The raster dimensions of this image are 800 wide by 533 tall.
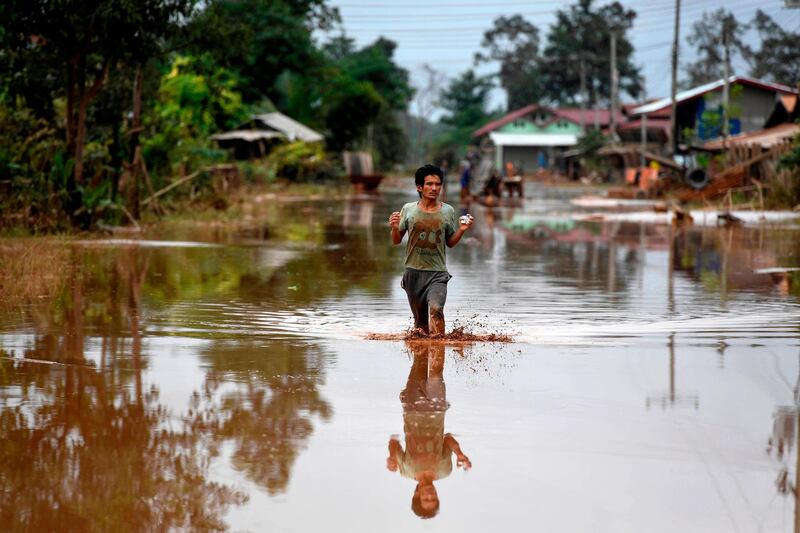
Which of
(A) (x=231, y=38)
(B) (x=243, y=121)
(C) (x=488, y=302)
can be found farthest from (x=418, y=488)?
(B) (x=243, y=121)

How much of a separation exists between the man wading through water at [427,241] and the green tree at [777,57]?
81535 mm

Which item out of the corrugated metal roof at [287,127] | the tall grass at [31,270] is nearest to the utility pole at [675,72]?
the corrugated metal roof at [287,127]

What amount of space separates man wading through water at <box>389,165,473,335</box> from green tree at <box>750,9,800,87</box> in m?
81.5

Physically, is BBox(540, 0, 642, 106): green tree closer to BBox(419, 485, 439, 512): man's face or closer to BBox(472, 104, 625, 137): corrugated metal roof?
BBox(472, 104, 625, 137): corrugated metal roof

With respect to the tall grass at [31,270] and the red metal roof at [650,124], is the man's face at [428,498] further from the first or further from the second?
the red metal roof at [650,124]

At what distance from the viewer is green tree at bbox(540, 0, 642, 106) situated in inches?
4023

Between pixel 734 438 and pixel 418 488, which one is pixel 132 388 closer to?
pixel 418 488

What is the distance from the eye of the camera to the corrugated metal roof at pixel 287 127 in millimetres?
55906

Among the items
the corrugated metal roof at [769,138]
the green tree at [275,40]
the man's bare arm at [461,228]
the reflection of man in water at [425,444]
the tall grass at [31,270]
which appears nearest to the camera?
the reflection of man in water at [425,444]

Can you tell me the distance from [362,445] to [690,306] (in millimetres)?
7046

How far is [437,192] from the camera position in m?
10.0

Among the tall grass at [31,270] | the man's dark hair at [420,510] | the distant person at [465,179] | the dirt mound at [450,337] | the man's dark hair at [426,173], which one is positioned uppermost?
the distant person at [465,179]

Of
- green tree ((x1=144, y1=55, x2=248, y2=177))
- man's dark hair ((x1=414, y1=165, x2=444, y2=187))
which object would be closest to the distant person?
green tree ((x1=144, y1=55, x2=248, y2=177))

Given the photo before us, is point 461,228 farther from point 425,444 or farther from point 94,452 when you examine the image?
point 94,452
